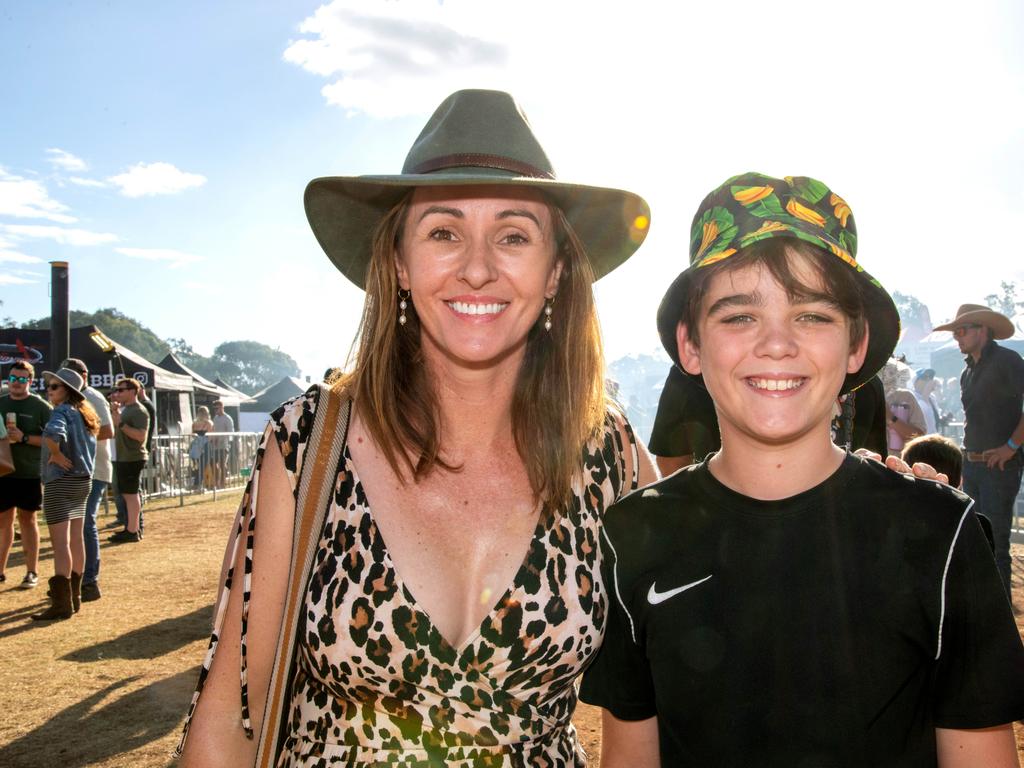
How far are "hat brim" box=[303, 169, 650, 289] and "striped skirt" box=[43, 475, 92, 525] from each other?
6.17m

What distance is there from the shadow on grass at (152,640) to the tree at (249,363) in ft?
511

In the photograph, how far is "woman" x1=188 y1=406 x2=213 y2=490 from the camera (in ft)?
60.1

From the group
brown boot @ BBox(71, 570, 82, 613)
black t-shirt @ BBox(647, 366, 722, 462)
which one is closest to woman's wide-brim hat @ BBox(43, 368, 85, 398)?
brown boot @ BBox(71, 570, 82, 613)

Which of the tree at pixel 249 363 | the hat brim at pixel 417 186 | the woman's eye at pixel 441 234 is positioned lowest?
the tree at pixel 249 363

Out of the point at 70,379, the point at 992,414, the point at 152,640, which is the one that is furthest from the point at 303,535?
the point at 992,414

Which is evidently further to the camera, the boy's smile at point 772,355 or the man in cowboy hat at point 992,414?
the man in cowboy hat at point 992,414

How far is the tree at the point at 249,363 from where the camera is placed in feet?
522

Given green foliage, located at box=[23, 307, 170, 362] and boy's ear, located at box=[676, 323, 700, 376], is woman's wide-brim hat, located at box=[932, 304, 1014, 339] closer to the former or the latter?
boy's ear, located at box=[676, 323, 700, 376]

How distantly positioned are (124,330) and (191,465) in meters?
111

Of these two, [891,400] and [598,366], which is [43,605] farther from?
[891,400]

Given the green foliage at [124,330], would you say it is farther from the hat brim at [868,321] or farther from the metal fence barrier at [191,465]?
the hat brim at [868,321]

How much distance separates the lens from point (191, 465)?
61.2 ft

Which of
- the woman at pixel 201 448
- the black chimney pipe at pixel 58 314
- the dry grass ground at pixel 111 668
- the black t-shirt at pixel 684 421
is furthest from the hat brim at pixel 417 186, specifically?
the black chimney pipe at pixel 58 314

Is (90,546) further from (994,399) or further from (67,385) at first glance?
(994,399)
